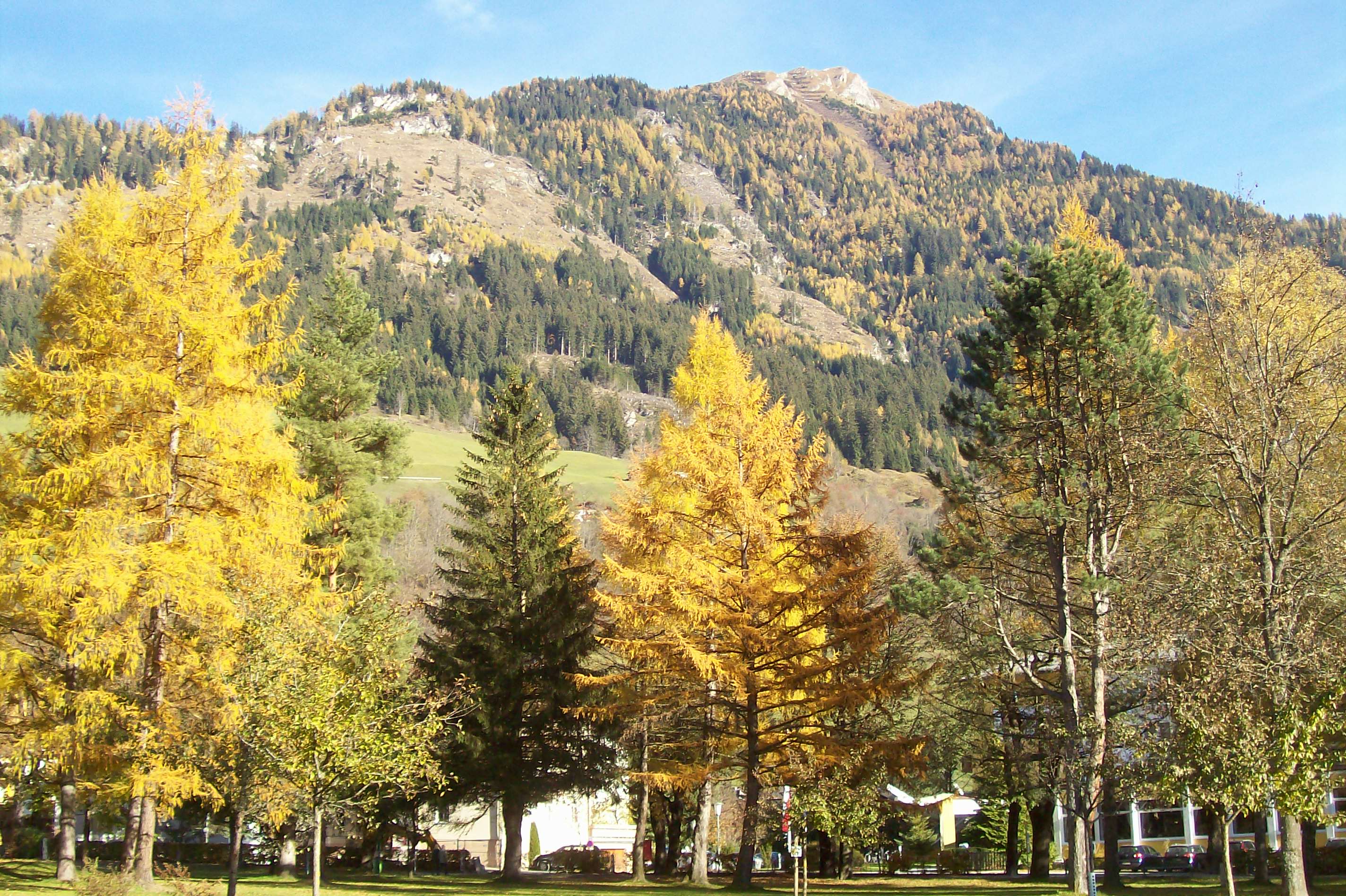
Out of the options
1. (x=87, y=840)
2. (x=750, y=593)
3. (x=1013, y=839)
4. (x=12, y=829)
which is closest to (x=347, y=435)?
(x=750, y=593)

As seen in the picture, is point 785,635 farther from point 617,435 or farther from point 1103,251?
point 617,435

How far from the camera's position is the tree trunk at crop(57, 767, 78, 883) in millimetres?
22422

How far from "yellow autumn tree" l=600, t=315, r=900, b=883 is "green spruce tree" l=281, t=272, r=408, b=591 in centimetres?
922

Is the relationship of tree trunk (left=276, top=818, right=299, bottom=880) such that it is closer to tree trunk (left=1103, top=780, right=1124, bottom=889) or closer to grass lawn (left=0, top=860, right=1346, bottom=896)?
grass lawn (left=0, top=860, right=1346, bottom=896)

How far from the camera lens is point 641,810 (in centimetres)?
2903

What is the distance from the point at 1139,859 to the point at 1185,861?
540 cm

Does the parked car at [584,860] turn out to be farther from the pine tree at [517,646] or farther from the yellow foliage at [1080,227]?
the yellow foliage at [1080,227]

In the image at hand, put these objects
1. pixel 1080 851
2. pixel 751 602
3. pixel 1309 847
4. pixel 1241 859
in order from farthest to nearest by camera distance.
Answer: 1. pixel 1241 859
2. pixel 1309 847
3. pixel 751 602
4. pixel 1080 851

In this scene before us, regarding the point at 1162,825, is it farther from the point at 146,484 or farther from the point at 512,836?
the point at 146,484

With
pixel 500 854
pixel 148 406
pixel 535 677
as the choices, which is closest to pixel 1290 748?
pixel 535 677

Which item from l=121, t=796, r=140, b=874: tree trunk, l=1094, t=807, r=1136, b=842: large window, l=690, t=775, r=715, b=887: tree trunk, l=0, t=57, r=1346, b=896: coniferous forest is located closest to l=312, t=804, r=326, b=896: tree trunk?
l=0, t=57, r=1346, b=896: coniferous forest

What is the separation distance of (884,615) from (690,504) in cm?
591

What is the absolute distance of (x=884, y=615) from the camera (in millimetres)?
23094

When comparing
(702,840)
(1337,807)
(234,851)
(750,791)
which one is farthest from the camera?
(1337,807)
